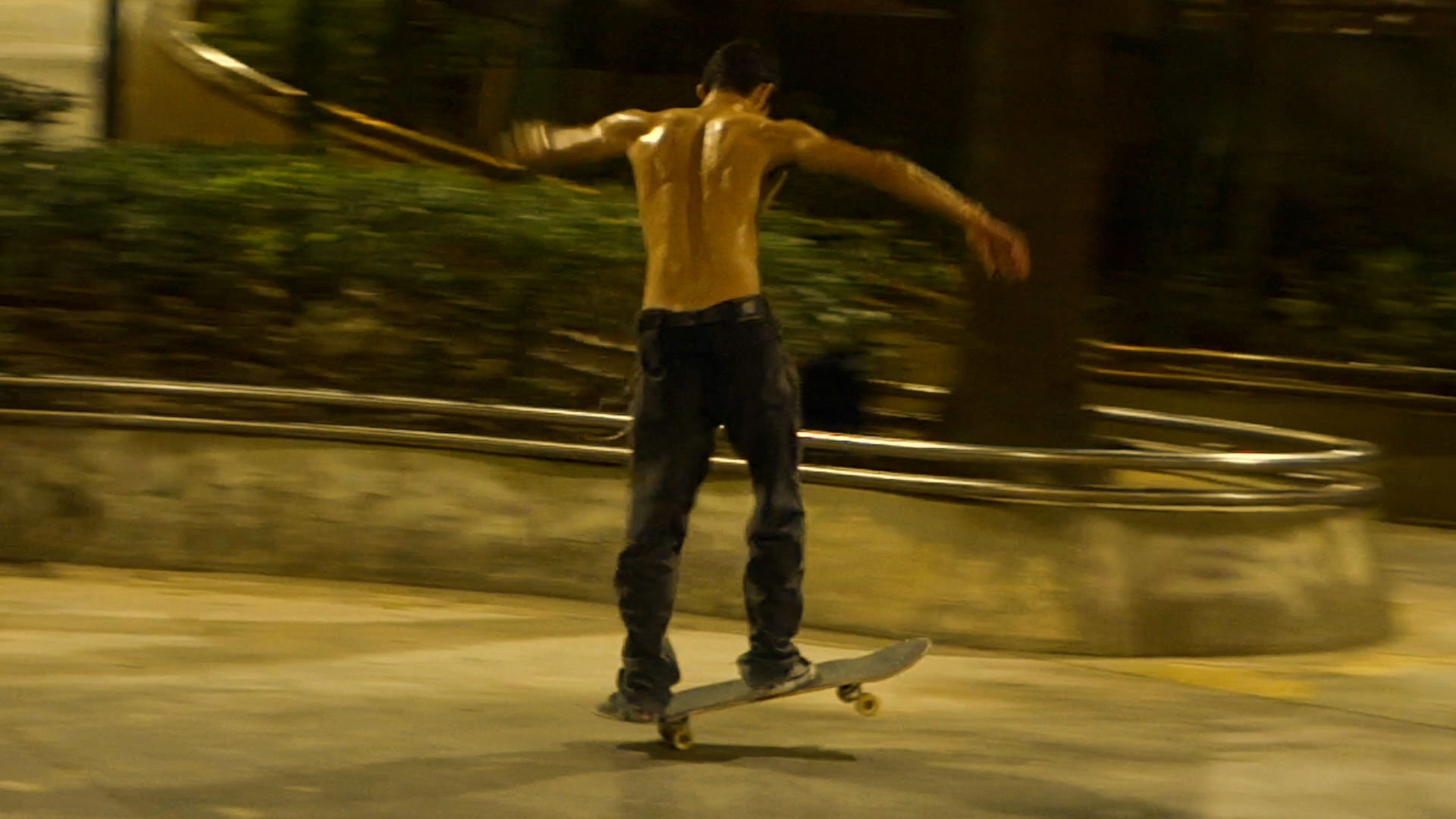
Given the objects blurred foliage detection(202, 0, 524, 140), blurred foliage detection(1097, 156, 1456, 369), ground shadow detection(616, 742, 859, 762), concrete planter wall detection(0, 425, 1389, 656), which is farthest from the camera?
blurred foliage detection(202, 0, 524, 140)

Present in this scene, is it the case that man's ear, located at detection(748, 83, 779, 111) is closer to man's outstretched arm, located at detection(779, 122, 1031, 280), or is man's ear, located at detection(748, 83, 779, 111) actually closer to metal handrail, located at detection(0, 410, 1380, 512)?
man's outstretched arm, located at detection(779, 122, 1031, 280)

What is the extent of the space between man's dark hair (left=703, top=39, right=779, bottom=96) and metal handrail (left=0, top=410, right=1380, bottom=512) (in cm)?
233

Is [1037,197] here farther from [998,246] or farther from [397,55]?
[397,55]

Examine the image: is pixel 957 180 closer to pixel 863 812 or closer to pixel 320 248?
pixel 320 248

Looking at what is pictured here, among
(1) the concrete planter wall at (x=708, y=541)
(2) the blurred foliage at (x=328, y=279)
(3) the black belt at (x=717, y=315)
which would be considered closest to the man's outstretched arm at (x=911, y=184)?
(3) the black belt at (x=717, y=315)

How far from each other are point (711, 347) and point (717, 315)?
0.30ft

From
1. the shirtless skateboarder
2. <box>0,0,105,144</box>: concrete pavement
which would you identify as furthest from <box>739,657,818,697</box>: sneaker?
<box>0,0,105,144</box>: concrete pavement

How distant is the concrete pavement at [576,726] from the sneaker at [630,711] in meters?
0.10

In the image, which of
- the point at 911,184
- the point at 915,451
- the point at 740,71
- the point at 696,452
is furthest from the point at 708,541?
the point at 911,184

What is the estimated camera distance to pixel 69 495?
8.99 meters

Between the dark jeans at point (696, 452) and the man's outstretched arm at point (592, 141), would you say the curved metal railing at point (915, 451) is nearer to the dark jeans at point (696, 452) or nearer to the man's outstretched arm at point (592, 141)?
the dark jeans at point (696, 452)

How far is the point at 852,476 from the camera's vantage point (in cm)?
823

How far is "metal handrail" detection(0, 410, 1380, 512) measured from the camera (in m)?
7.95

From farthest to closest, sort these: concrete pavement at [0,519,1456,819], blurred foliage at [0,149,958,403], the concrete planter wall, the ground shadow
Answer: blurred foliage at [0,149,958,403]
the concrete planter wall
the ground shadow
concrete pavement at [0,519,1456,819]
